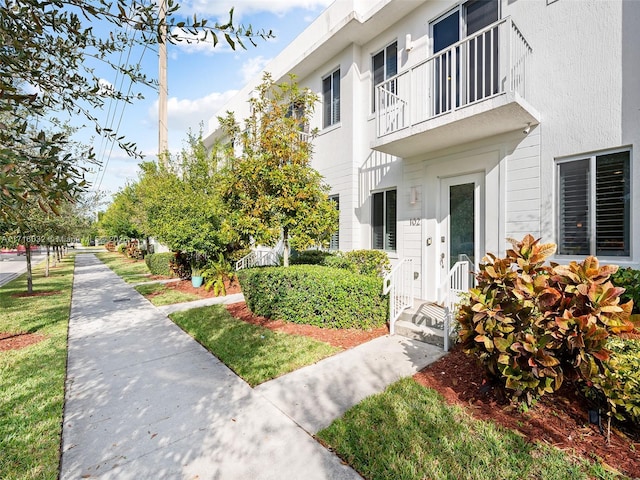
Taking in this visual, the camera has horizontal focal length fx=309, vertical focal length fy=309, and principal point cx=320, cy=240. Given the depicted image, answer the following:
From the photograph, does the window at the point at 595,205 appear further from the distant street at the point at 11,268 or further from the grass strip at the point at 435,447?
the distant street at the point at 11,268

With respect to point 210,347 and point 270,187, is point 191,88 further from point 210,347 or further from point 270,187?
point 210,347

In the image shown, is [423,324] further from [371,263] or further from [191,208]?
[191,208]

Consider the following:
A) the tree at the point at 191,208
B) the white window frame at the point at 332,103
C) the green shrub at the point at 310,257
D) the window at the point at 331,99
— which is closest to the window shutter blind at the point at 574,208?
the green shrub at the point at 310,257

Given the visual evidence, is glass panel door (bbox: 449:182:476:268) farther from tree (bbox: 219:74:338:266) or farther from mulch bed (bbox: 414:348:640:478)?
mulch bed (bbox: 414:348:640:478)

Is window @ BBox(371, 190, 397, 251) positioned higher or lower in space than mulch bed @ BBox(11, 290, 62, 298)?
higher

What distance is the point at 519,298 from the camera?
3039 millimetres

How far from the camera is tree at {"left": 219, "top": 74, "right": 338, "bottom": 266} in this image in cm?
689

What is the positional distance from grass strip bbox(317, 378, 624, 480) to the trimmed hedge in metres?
2.63

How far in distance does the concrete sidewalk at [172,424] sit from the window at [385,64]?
7605 mm

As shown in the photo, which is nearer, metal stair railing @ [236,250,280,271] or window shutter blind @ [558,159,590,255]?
window shutter blind @ [558,159,590,255]

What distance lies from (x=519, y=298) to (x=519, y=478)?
58.6 inches

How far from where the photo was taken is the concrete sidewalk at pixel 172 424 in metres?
2.63

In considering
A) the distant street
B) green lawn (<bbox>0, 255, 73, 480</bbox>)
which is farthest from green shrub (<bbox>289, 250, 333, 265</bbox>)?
the distant street

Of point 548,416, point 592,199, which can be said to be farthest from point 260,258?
point 548,416
